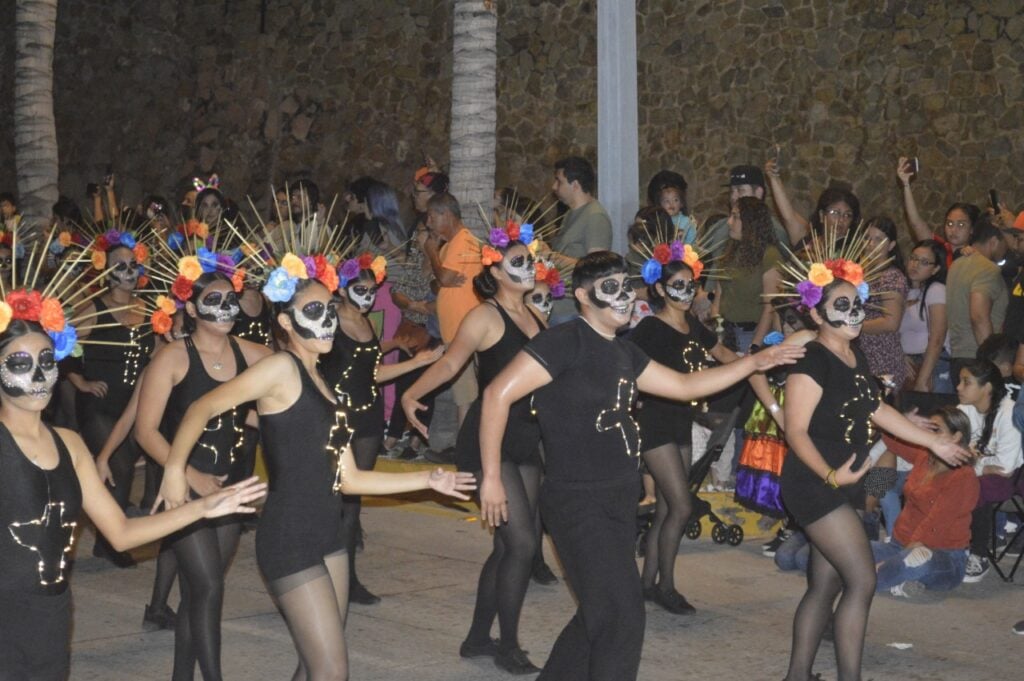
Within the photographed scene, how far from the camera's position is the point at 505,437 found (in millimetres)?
7426

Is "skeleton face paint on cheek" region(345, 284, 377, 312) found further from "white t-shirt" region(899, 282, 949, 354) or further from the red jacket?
"white t-shirt" region(899, 282, 949, 354)

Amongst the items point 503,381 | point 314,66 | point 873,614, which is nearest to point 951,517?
point 873,614

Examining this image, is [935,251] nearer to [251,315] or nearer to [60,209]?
[251,315]

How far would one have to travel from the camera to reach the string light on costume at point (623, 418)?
6.13 metres

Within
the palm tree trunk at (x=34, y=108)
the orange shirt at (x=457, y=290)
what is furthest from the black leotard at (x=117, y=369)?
the palm tree trunk at (x=34, y=108)

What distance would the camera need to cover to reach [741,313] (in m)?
11.3

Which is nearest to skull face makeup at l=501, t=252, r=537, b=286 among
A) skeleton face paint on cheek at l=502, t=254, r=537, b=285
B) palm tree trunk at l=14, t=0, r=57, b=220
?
skeleton face paint on cheek at l=502, t=254, r=537, b=285

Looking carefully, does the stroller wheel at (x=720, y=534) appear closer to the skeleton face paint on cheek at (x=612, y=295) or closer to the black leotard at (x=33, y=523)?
the skeleton face paint on cheek at (x=612, y=295)

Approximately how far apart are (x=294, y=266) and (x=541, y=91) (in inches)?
571

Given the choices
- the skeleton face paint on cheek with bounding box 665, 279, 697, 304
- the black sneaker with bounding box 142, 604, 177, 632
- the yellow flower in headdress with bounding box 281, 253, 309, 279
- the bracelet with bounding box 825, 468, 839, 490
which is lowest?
the black sneaker with bounding box 142, 604, 177, 632

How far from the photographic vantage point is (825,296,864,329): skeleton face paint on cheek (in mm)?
6863

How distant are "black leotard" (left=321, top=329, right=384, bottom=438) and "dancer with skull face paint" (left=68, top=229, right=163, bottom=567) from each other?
129 cm

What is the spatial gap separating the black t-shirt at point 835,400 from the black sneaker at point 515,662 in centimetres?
178

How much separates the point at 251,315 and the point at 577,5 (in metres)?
10.3
